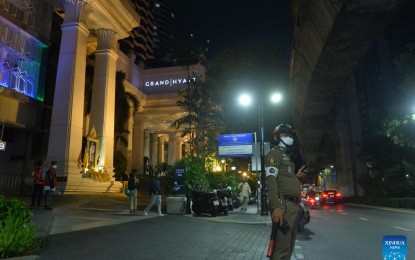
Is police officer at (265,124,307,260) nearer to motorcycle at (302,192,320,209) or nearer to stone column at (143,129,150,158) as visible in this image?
motorcycle at (302,192,320,209)

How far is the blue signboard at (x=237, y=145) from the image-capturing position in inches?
800

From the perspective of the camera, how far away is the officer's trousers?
398 cm

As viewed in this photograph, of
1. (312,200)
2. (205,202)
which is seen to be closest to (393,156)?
(312,200)

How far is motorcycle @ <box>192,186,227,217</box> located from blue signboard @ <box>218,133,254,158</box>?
15.2 feet

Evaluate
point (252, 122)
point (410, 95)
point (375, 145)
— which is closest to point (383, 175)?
point (375, 145)

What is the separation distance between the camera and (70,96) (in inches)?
1049

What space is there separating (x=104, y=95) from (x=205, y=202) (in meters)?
19.4

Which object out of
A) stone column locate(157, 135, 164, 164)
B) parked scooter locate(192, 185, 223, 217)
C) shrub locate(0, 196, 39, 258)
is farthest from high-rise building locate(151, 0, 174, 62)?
shrub locate(0, 196, 39, 258)

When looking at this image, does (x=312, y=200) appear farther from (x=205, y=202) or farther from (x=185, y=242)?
(x=185, y=242)

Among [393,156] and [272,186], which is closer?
[272,186]

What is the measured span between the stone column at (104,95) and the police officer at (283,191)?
27.8 m

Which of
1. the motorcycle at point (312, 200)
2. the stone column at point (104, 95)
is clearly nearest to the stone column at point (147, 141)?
the stone column at point (104, 95)

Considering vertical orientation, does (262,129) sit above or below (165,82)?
below

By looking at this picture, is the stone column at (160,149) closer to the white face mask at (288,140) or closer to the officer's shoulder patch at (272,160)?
the white face mask at (288,140)
